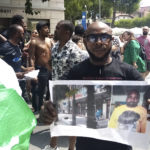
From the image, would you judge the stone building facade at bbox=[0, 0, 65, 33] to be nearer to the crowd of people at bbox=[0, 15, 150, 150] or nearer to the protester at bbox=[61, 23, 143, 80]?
the crowd of people at bbox=[0, 15, 150, 150]

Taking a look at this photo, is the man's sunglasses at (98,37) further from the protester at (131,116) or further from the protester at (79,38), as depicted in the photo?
the protester at (79,38)

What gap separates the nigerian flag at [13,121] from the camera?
1.21 metres

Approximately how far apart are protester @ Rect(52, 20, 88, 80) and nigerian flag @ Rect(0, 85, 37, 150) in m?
2.02

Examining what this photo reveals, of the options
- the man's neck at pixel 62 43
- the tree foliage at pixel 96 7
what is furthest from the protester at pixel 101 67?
the tree foliage at pixel 96 7

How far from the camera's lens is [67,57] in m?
3.46

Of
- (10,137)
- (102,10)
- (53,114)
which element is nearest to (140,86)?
(53,114)

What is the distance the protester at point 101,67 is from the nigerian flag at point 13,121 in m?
0.70

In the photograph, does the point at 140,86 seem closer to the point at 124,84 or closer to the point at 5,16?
the point at 124,84

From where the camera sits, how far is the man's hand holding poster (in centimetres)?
171

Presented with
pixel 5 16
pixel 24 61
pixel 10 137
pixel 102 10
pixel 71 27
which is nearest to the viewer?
pixel 10 137

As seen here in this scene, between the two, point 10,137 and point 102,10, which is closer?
point 10,137

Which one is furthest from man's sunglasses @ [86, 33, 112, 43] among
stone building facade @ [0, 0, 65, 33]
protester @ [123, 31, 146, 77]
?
stone building facade @ [0, 0, 65, 33]

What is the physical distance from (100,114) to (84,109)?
3.9 inches

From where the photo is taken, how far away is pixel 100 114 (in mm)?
1722
